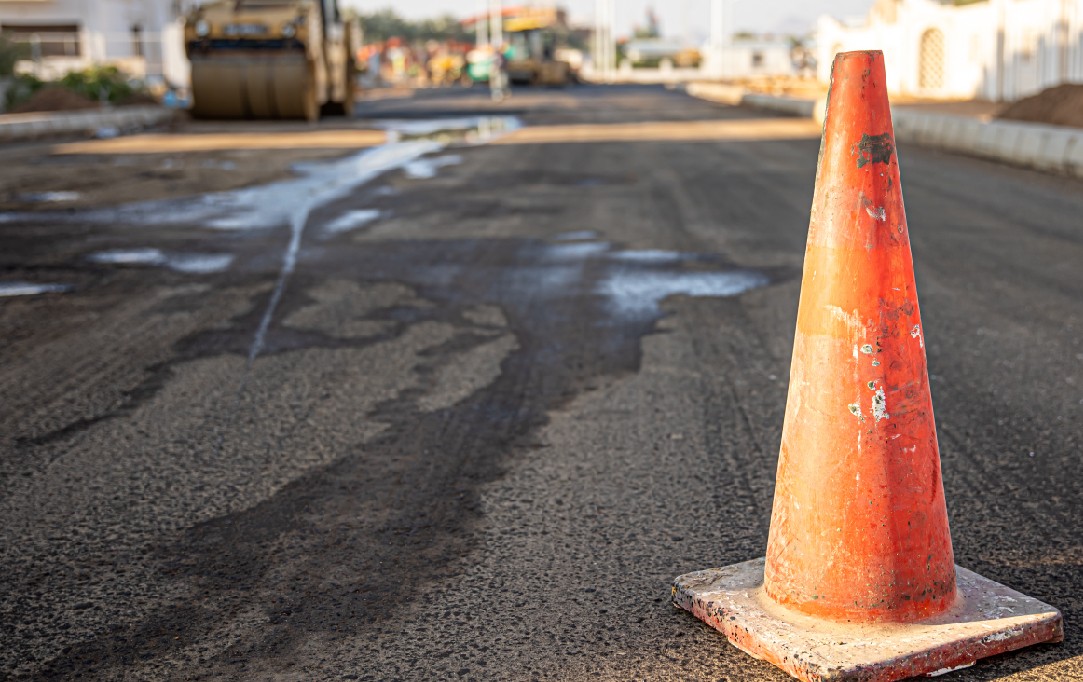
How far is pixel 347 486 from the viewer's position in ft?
12.1

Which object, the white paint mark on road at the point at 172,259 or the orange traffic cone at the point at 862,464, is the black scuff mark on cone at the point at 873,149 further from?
the white paint mark on road at the point at 172,259

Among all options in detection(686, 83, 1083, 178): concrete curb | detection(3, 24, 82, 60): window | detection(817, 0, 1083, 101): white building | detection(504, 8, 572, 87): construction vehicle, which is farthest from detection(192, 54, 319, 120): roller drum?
detection(504, 8, 572, 87): construction vehicle

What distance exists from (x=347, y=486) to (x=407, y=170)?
1099cm

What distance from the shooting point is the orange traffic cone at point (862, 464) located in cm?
259

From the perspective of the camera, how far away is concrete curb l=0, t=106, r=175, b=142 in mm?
19766

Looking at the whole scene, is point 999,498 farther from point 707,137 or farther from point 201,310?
point 707,137

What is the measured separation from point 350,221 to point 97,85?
2182cm

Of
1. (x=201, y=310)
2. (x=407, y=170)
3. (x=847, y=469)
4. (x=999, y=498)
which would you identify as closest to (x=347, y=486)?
(x=847, y=469)

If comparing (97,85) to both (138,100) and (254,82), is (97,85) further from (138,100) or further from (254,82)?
(254,82)

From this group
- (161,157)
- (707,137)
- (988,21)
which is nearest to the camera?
(161,157)

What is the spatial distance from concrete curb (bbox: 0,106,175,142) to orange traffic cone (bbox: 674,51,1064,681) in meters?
19.2

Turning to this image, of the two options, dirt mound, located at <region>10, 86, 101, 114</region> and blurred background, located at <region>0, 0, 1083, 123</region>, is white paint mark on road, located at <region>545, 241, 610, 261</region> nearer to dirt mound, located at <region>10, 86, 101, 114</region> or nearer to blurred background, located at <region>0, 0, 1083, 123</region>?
blurred background, located at <region>0, 0, 1083, 123</region>

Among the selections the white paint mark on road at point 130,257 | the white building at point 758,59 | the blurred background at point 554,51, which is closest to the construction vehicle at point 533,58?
the blurred background at point 554,51

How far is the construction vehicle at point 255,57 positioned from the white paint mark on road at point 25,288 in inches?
662
